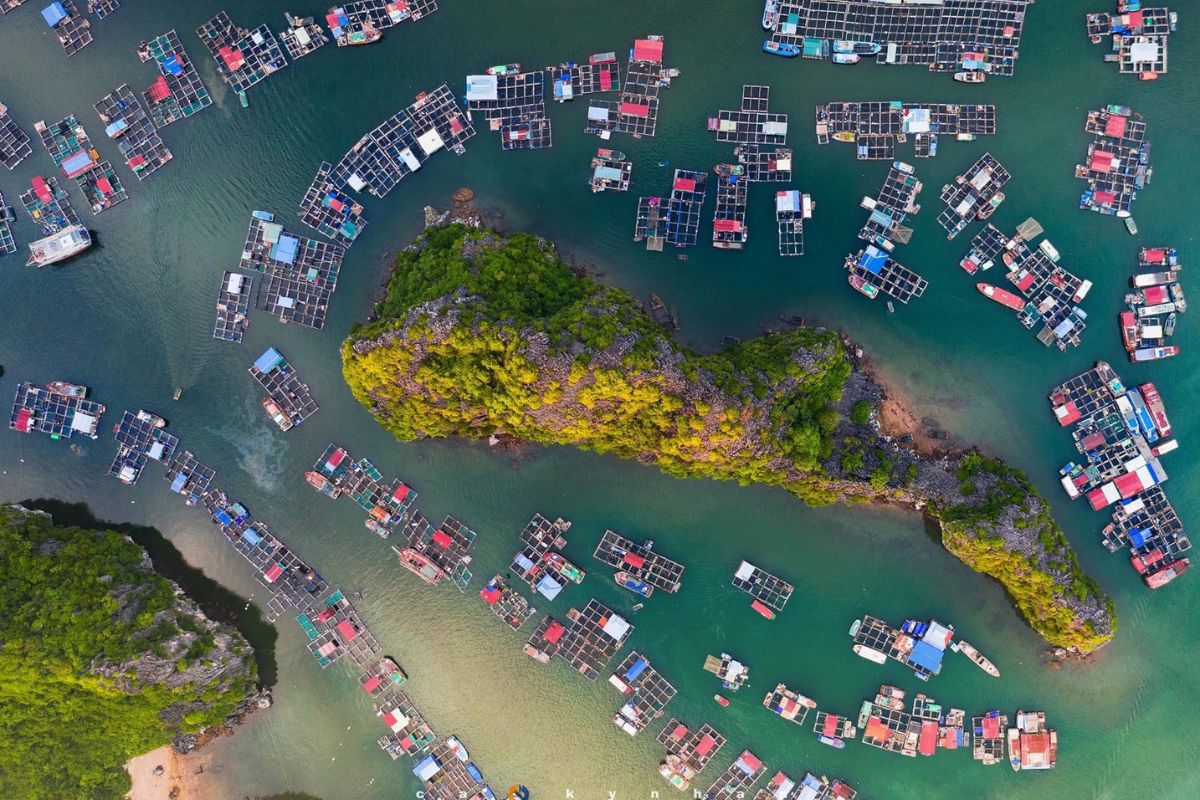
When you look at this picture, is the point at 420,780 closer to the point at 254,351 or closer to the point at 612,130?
the point at 254,351

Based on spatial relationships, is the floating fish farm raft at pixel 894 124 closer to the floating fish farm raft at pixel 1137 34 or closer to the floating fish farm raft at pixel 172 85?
the floating fish farm raft at pixel 1137 34

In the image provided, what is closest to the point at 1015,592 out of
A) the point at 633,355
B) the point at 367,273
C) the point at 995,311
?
the point at 995,311

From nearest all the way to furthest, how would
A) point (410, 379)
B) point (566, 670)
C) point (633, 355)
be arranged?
point (633, 355) → point (410, 379) → point (566, 670)

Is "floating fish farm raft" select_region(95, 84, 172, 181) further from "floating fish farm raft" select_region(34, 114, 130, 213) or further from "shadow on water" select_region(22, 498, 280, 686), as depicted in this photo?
"shadow on water" select_region(22, 498, 280, 686)

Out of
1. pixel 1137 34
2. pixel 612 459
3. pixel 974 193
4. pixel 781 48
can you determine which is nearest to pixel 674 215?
pixel 781 48

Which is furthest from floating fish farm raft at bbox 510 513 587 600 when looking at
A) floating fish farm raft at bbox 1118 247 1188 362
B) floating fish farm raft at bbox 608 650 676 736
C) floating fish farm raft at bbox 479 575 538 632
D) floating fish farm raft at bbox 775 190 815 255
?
floating fish farm raft at bbox 1118 247 1188 362
